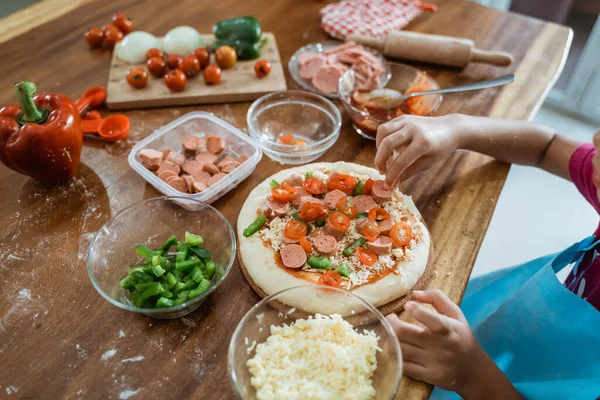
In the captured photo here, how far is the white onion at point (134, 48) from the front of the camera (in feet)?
6.03

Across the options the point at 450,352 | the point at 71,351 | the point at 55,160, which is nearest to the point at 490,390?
the point at 450,352

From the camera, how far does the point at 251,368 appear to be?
0.95 meters

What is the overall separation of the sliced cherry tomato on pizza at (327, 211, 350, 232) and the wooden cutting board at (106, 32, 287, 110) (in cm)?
67

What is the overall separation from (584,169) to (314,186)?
793 mm

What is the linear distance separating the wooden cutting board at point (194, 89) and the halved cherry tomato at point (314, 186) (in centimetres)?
52

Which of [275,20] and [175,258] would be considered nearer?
[175,258]

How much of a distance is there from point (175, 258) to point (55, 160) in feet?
1.62

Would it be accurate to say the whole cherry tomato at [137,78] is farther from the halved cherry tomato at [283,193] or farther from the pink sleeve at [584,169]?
the pink sleeve at [584,169]

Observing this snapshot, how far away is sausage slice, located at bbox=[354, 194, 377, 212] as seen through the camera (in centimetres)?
134

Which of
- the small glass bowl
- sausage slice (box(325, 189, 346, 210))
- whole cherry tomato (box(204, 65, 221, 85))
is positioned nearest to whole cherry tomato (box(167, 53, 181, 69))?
whole cherry tomato (box(204, 65, 221, 85))

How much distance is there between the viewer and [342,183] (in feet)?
4.54

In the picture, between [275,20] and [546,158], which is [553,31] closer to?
[546,158]

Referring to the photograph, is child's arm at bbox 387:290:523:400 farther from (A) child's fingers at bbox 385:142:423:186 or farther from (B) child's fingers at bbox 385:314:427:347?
(A) child's fingers at bbox 385:142:423:186

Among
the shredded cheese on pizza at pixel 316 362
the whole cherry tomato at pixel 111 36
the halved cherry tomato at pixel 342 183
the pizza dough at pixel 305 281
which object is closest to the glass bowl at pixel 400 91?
the halved cherry tomato at pixel 342 183
